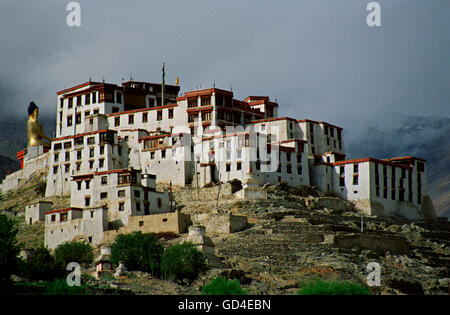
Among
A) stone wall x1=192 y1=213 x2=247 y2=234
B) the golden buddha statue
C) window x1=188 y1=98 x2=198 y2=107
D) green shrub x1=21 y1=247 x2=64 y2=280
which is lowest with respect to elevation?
green shrub x1=21 y1=247 x2=64 y2=280

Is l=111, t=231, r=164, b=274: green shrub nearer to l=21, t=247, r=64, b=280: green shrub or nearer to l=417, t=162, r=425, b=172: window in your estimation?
l=21, t=247, r=64, b=280: green shrub

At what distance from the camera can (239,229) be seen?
80312 millimetres

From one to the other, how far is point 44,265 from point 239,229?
21688 millimetres

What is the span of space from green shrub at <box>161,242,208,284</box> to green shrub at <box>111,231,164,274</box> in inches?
94.2

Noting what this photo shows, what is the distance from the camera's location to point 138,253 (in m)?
71.5

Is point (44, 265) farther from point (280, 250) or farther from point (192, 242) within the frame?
point (280, 250)

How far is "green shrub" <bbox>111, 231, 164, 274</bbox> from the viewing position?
70625 millimetres

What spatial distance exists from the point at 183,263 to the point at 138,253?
6.35 metres

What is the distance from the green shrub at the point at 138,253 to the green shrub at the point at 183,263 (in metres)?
2.39

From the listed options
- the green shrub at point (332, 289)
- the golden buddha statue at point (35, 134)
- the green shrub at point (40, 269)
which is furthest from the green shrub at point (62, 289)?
the golden buddha statue at point (35, 134)

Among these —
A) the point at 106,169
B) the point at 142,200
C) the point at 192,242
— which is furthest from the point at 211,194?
the point at 192,242

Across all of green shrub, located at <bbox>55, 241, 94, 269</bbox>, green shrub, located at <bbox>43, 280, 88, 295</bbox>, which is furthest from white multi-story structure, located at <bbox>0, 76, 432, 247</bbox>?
green shrub, located at <bbox>43, 280, 88, 295</bbox>

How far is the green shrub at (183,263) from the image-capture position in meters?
66.3

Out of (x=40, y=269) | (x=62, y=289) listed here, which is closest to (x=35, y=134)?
(x=40, y=269)
